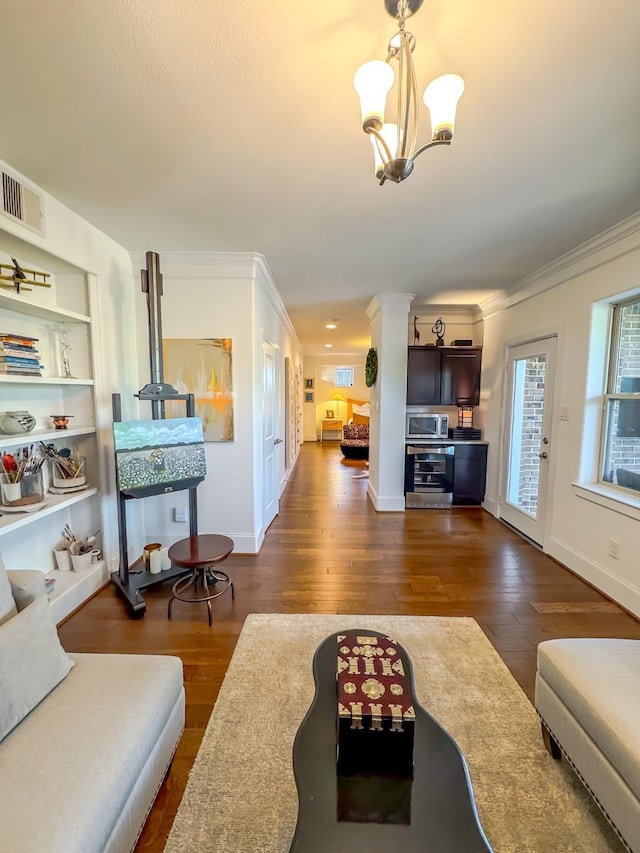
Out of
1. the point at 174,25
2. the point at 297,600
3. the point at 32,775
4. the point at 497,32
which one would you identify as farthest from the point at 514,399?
the point at 32,775

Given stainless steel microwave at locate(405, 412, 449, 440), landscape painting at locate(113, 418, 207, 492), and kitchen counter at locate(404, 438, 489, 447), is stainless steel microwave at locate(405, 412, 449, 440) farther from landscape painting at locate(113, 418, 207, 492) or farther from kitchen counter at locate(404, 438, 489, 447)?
landscape painting at locate(113, 418, 207, 492)

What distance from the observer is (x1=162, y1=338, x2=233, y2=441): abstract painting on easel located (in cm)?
315

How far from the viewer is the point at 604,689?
4.12ft

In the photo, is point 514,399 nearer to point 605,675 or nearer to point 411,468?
point 411,468

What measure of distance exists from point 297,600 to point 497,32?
3.04 m

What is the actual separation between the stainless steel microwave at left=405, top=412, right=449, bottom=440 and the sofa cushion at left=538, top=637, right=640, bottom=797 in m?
3.43

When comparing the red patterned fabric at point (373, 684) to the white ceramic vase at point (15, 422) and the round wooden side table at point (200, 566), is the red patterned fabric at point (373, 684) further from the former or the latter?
the white ceramic vase at point (15, 422)

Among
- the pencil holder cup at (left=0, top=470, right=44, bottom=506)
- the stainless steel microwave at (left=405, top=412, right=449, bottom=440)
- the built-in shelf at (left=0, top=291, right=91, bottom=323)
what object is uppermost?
the built-in shelf at (left=0, top=291, right=91, bottom=323)

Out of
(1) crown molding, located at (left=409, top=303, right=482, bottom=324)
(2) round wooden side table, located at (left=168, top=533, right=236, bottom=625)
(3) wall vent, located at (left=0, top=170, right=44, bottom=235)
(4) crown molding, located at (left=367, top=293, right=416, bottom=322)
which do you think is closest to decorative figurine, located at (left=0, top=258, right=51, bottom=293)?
(3) wall vent, located at (left=0, top=170, right=44, bottom=235)

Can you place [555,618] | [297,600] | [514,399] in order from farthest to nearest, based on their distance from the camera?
[514,399] < [297,600] < [555,618]

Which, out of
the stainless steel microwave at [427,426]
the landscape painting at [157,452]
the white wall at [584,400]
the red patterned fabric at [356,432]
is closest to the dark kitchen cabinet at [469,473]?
the stainless steel microwave at [427,426]

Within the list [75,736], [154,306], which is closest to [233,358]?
[154,306]

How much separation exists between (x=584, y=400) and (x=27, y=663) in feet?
12.5

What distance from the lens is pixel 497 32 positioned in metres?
1.18
